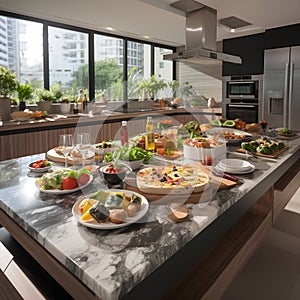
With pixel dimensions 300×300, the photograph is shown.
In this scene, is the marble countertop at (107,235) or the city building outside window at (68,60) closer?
the marble countertop at (107,235)

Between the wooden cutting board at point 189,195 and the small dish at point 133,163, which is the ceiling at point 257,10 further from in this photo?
the wooden cutting board at point 189,195

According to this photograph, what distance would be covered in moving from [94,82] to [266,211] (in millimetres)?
3953

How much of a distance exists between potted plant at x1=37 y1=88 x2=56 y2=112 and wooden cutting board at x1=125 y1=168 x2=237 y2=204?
3.07m

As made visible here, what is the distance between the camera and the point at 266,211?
6.23 ft

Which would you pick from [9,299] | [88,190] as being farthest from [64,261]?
[88,190]

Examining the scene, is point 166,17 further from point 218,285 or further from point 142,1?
point 218,285

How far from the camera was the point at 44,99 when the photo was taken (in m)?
4.07

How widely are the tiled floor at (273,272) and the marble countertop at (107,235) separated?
34.8 inches

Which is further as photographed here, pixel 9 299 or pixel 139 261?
pixel 9 299

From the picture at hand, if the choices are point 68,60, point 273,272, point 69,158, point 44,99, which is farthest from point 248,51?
point 69,158

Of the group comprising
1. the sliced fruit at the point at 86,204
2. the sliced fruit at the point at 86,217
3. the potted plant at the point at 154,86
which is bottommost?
the sliced fruit at the point at 86,217

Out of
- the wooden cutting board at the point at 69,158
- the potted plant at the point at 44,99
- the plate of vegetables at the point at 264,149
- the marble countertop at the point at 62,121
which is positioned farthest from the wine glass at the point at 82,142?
the potted plant at the point at 44,99

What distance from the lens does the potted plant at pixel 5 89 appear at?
342 centimetres

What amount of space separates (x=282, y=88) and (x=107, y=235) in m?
5.14
